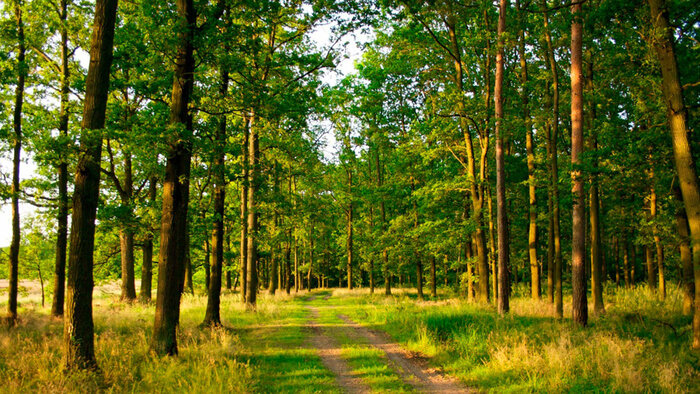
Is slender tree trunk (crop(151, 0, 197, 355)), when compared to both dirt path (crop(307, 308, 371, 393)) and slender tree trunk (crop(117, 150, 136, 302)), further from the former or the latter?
slender tree trunk (crop(117, 150, 136, 302))

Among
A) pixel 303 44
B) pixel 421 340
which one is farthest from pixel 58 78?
pixel 421 340

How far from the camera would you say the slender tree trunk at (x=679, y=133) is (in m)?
7.44

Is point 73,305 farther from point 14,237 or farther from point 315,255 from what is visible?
point 315,255

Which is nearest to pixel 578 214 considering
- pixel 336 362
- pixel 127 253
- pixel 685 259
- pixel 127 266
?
pixel 685 259

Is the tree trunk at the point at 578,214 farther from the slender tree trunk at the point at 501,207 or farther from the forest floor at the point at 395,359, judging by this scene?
the slender tree trunk at the point at 501,207

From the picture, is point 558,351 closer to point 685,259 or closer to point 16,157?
point 685,259

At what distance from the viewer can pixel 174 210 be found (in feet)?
27.7

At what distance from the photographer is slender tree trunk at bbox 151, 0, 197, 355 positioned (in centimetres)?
826

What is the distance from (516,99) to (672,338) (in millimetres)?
12475

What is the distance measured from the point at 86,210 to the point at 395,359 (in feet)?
23.2

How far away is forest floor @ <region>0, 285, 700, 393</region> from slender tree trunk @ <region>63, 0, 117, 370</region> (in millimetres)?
516

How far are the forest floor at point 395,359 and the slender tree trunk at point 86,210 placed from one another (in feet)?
1.69

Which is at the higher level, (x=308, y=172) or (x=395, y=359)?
(x=308, y=172)

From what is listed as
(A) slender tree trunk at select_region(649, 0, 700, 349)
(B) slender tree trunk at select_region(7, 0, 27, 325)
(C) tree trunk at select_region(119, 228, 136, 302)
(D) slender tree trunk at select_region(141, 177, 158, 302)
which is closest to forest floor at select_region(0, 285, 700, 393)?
(B) slender tree trunk at select_region(7, 0, 27, 325)
